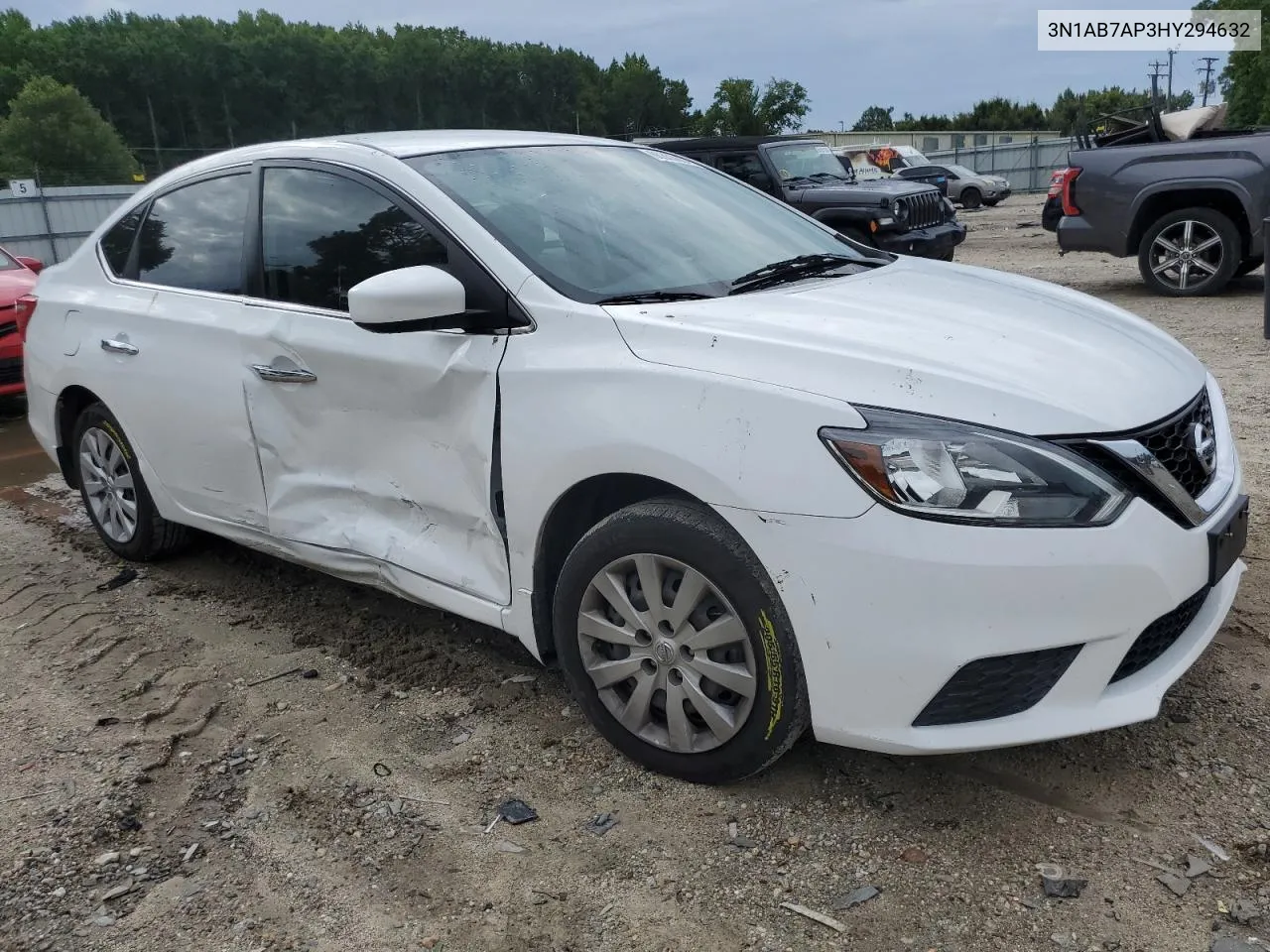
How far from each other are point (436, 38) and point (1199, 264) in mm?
122568

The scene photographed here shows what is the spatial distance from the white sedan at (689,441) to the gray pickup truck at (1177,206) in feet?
24.6

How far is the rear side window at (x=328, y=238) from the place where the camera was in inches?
131

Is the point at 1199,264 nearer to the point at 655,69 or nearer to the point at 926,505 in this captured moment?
the point at 926,505

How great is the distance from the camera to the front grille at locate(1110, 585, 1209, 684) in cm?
Answer: 248

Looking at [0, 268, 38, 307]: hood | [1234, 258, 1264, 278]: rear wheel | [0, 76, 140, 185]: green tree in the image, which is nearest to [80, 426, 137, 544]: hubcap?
[0, 268, 38, 307]: hood

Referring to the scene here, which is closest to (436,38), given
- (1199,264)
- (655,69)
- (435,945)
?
(655,69)

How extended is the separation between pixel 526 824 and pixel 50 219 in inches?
900

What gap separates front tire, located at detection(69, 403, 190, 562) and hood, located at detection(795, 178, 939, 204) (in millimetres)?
9484

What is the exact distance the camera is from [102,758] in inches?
126

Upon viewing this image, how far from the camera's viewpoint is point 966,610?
231cm

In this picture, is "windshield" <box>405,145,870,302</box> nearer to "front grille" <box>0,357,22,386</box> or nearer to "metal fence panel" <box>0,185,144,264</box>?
"front grille" <box>0,357,22,386</box>

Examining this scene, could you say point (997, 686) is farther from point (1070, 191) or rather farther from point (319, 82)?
point (319, 82)

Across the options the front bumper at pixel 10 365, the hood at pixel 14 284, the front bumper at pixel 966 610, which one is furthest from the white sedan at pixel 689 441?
the hood at pixel 14 284

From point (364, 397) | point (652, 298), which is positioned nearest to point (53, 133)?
point (364, 397)
